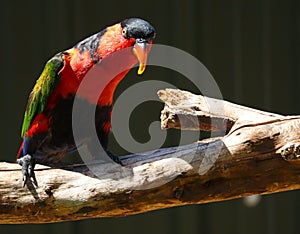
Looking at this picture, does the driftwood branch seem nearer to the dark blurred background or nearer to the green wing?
the green wing

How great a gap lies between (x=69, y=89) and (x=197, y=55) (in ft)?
5.95

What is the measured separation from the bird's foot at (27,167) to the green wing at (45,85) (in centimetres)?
24

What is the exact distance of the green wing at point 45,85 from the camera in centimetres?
249

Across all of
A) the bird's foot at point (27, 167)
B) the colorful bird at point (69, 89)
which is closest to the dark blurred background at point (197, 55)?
the colorful bird at point (69, 89)

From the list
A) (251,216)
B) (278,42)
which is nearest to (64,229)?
(251,216)

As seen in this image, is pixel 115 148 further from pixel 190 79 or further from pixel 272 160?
pixel 272 160

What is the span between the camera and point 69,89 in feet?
8.19

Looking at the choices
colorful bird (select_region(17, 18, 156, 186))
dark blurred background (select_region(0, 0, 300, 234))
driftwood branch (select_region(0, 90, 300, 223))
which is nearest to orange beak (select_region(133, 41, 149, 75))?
colorful bird (select_region(17, 18, 156, 186))

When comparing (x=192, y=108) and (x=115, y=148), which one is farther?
(x=115, y=148)

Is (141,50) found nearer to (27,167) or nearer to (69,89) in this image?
(69,89)

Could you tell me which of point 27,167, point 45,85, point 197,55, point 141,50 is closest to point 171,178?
point 141,50

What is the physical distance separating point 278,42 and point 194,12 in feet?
2.34

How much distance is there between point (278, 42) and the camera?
164 inches

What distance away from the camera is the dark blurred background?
404 cm
